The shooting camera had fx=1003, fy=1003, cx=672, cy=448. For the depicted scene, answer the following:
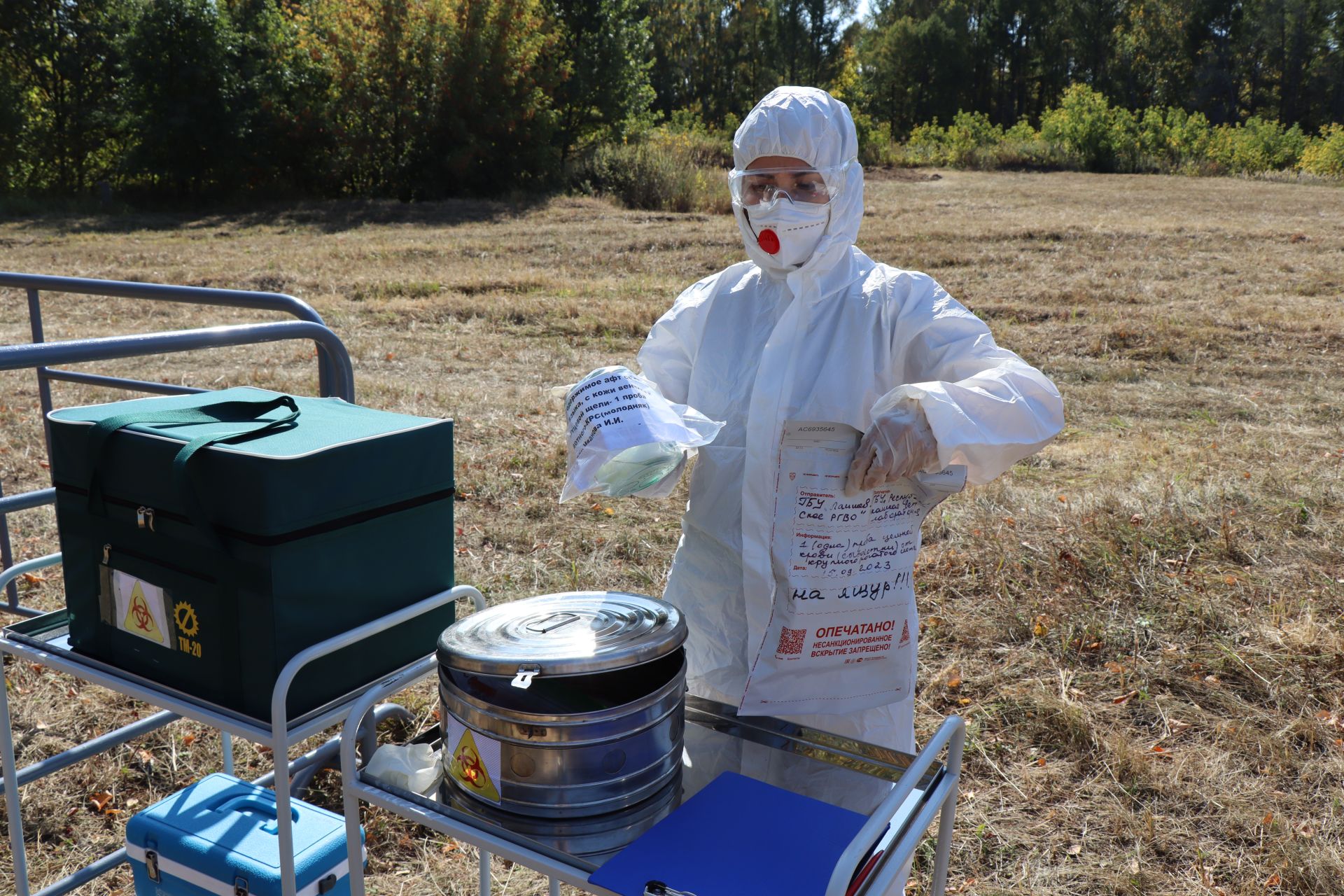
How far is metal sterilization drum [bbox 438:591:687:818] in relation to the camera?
1.23 m

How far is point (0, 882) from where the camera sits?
240 cm

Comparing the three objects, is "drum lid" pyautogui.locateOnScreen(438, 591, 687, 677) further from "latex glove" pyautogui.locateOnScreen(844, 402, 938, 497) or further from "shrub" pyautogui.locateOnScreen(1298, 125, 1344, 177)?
"shrub" pyautogui.locateOnScreen(1298, 125, 1344, 177)

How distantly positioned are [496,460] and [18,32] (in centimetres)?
2147

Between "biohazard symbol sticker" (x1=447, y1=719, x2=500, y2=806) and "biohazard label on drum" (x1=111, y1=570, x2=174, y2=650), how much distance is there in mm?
525

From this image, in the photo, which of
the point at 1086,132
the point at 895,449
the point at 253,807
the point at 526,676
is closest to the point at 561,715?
the point at 526,676

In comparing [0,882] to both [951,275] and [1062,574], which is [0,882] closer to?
[1062,574]

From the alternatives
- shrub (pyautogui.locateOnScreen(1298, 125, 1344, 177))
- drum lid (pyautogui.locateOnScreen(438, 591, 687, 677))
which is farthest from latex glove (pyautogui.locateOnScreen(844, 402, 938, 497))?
shrub (pyautogui.locateOnScreen(1298, 125, 1344, 177))

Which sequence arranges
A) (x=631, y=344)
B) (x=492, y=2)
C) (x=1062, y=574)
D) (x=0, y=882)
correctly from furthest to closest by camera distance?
(x=492, y=2), (x=631, y=344), (x=1062, y=574), (x=0, y=882)

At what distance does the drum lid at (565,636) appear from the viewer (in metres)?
1.24

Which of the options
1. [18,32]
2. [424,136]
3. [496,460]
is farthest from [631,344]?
[18,32]

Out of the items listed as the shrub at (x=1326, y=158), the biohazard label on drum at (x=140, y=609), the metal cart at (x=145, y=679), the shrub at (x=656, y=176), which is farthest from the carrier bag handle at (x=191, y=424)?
the shrub at (x=1326, y=158)

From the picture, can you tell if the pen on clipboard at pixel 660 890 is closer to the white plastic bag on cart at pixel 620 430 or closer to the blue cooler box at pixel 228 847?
the white plastic bag on cart at pixel 620 430

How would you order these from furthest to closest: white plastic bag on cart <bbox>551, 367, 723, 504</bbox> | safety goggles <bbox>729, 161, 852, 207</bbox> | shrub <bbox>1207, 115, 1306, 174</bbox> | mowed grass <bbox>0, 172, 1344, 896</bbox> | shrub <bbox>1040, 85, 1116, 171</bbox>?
1. shrub <bbox>1040, 85, 1116, 171</bbox>
2. shrub <bbox>1207, 115, 1306, 174</bbox>
3. mowed grass <bbox>0, 172, 1344, 896</bbox>
4. safety goggles <bbox>729, 161, 852, 207</bbox>
5. white plastic bag on cart <bbox>551, 367, 723, 504</bbox>

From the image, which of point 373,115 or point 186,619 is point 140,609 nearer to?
point 186,619
